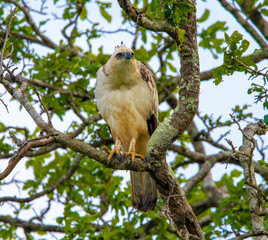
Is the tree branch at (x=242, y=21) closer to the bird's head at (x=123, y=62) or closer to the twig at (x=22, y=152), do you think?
the bird's head at (x=123, y=62)

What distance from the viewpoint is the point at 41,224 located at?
6625 millimetres

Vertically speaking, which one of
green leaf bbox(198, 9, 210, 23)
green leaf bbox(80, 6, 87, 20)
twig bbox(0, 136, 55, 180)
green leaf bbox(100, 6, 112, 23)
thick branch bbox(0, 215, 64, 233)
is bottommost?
twig bbox(0, 136, 55, 180)

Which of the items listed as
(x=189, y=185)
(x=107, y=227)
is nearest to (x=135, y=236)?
(x=107, y=227)

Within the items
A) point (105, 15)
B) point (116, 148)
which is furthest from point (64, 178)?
point (105, 15)

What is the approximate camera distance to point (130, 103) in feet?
16.8

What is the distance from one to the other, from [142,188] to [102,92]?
1335mm

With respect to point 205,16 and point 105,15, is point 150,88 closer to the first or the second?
point 205,16

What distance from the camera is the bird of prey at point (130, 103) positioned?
16.8 feet

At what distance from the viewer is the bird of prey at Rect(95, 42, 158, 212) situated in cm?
511

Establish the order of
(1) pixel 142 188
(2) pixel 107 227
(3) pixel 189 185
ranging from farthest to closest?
(3) pixel 189 185 → (1) pixel 142 188 → (2) pixel 107 227

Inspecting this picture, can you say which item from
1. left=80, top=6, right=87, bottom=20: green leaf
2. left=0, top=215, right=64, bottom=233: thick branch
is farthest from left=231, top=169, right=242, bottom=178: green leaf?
left=80, top=6, right=87, bottom=20: green leaf

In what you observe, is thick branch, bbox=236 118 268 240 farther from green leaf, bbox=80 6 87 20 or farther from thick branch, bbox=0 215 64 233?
green leaf, bbox=80 6 87 20

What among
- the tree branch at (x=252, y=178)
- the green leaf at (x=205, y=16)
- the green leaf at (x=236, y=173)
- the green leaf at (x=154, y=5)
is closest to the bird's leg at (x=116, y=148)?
the tree branch at (x=252, y=178)

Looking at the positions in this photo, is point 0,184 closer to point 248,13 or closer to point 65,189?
point 65,189
